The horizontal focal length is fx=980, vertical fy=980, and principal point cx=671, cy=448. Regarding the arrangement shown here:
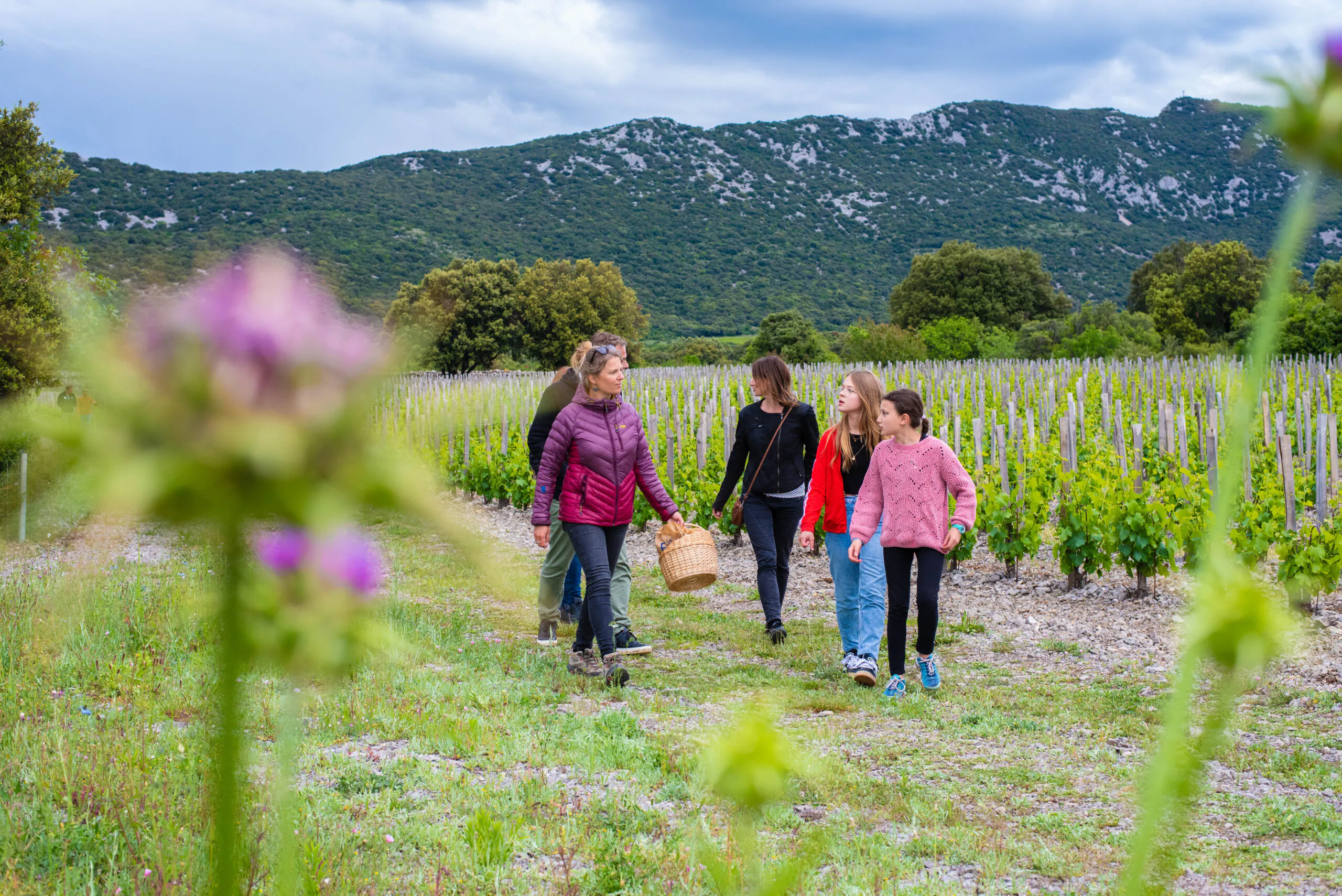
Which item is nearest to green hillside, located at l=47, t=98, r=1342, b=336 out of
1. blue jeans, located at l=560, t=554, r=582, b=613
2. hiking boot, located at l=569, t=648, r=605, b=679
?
blue jeans, located at l=560, t=554, r=582, b=613

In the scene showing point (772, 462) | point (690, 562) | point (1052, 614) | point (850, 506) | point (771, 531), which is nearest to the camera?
point (850, 506)

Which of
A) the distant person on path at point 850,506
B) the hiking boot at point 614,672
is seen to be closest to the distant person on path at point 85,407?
the hiking boot at point 614,672

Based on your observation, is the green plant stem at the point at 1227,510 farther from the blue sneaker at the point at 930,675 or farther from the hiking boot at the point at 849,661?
the hiking boot at the point at 849,661

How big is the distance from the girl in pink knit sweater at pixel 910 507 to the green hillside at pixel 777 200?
4970 centimetres

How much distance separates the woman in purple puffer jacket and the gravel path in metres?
0.68

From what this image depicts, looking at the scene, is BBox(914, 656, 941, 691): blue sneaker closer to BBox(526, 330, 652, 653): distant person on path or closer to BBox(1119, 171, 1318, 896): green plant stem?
BBox(526, 330, 652, 653): distant person on path

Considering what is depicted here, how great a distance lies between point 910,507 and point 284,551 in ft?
15.2

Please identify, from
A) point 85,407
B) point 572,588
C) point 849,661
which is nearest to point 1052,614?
point 849,661

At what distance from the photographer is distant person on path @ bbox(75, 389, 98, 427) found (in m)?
0.45

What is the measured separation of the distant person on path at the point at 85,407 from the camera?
0.45m

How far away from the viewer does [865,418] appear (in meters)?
5.50

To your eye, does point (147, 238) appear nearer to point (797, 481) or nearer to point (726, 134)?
point (797, 481)

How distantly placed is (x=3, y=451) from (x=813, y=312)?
3106 inches

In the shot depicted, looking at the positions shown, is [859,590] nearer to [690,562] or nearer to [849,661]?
[849,661]
